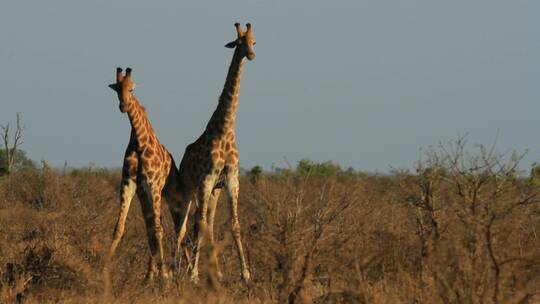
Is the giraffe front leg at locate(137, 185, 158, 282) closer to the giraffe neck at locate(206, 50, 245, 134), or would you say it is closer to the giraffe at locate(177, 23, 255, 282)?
the giraffe at locate(177, 23, 255, 282)

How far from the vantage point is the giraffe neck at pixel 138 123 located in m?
10.8

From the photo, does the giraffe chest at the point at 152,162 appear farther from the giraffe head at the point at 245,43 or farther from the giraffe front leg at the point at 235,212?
the giraffe head at the point at 245,43

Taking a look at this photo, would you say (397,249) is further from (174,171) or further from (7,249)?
(7,249)

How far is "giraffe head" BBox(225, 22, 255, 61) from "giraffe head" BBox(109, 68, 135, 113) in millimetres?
1705

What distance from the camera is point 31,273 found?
9.12 metres

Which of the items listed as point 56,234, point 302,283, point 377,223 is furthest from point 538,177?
point 302,283

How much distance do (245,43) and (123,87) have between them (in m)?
1.88

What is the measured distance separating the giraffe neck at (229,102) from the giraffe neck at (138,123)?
1.02 metres

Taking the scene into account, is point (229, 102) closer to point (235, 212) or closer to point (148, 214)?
point (235, 212)

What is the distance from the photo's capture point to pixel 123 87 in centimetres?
1043

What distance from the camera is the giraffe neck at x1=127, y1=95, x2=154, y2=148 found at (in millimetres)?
10750

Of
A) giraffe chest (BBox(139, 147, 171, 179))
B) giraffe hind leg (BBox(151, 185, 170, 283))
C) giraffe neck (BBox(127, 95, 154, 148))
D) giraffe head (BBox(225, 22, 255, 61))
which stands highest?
giraffe head (BBox(225, 22, 255, 61))

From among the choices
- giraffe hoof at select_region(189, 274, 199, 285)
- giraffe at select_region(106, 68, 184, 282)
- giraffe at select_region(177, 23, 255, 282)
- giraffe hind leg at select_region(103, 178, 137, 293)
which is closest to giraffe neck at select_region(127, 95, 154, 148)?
giraffe at select_region(106, 68, 184, 282)

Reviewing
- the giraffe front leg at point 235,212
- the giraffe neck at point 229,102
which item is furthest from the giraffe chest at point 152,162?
the giraffe neck at point 229,102
